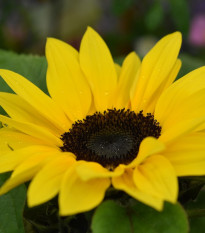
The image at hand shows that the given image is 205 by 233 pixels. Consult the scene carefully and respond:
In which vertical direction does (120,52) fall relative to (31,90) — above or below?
below

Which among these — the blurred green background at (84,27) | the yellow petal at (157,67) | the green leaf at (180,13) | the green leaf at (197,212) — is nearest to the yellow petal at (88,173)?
the green leaf at (197,212)

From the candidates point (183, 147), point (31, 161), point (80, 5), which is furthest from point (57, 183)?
point (80, 5)

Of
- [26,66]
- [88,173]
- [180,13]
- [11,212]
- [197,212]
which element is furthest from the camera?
[180,13]

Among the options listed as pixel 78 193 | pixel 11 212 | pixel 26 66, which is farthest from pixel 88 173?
pixel 26 66

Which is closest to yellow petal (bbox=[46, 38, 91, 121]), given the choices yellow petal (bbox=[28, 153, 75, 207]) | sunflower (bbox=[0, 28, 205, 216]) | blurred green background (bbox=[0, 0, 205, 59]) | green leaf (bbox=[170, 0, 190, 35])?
sunflower (bbox=[0, 28, 205, 216])

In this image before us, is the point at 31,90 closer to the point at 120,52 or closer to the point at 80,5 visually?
the point at 120,52

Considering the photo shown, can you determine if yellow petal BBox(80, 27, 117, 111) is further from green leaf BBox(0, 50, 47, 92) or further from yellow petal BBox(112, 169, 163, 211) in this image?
yellow petal BBox(112, 169, 163, 211)

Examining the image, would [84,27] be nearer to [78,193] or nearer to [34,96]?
[34,96]

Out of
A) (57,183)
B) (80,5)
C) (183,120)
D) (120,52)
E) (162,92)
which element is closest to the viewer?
(57,183)
